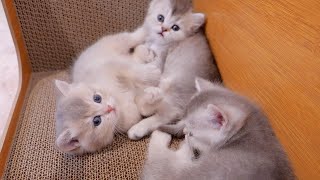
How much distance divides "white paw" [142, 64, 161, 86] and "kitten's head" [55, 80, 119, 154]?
8.3 inches

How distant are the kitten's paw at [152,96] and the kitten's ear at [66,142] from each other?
0.31 meters

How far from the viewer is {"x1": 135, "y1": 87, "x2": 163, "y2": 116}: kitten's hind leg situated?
50.1 inches

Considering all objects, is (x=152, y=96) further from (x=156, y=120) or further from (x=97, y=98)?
(x=97, y=98)

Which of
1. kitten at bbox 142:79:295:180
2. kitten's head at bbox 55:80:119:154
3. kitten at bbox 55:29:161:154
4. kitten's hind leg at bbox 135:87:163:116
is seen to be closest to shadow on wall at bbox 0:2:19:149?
kitten at bbox 55:29:161:154

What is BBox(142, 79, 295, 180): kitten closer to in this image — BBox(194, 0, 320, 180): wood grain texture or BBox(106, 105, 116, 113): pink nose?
BBox(194, 0, 320, 180): wood grain texture

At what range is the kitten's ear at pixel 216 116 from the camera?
93 cm

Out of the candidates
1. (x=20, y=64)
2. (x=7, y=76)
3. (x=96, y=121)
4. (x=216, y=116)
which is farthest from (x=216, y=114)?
(x=7, y=76)

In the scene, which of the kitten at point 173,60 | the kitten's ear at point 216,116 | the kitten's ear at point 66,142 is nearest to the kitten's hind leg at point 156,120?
the kitten at point 173,60

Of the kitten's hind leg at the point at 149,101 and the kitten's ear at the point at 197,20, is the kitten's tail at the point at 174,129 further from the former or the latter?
the kitten's ear at the point at 197,20

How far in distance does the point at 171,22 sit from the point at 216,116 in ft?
2.42

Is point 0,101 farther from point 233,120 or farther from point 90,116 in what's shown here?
point 233,120

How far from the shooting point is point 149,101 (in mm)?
1274

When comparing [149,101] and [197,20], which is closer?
[149,101]

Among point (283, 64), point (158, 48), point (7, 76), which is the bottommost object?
point (7, 76)
